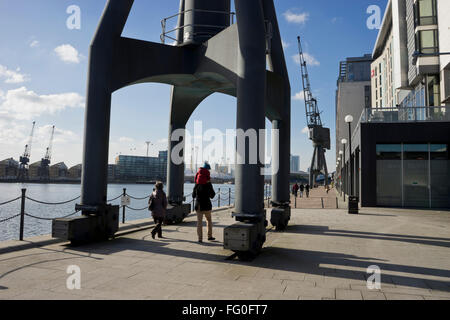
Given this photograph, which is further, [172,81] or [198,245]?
[172,81]

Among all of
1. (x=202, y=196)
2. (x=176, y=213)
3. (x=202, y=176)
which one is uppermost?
(x=202, y=176)

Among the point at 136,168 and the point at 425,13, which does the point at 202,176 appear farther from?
the point at 136,168

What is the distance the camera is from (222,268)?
5734 mm

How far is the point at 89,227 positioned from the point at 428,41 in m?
31.1

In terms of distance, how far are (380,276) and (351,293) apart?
4.00 ft

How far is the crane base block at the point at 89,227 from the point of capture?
7199mm

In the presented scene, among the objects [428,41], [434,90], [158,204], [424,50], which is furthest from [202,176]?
[428,41]

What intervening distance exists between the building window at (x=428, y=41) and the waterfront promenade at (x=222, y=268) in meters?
24.4

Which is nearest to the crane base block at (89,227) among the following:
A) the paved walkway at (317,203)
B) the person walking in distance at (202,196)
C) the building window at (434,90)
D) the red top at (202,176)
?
the person walking in distance at (202,196)

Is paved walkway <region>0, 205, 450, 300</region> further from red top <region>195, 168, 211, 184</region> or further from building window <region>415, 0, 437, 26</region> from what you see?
building window <region>415, 0, 437, 26</region>

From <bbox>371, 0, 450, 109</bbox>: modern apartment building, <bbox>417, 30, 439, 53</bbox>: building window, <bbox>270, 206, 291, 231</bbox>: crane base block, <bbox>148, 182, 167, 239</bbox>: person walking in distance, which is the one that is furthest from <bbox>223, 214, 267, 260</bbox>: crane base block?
<bbox>417, 30, 439, 53</bbox>: building window

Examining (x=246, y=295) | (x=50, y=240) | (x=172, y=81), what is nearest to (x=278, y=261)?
(x=246, y=295)

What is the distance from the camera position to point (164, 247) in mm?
7445
